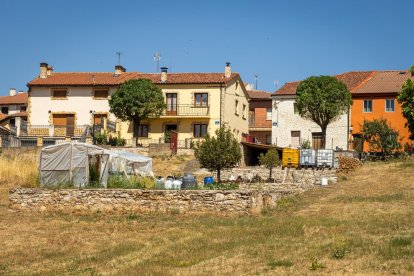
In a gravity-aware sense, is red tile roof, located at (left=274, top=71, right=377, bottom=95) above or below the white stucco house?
above

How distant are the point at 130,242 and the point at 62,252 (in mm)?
2059

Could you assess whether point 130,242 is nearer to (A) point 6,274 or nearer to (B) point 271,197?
(A) point 6,274

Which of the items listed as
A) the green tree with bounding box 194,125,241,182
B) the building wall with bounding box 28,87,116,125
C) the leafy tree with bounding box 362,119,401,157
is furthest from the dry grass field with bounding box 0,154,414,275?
the building wall with bounding box 28,87,116,125

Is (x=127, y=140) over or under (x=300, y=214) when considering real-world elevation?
over

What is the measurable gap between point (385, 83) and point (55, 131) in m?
29.1

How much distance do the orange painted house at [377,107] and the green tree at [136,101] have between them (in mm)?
16751

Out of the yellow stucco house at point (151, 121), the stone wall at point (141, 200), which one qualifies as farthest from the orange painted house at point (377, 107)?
the stone wall at point (141, 200)

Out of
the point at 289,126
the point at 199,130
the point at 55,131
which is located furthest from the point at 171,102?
the point at 289,126

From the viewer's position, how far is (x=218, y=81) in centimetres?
5412

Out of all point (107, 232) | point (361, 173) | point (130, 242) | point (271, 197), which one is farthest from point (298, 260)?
point (361, 173)

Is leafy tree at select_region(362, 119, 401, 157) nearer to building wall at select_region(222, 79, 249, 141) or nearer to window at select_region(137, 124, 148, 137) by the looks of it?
building wall at select_region(222, 79, 249, 141)

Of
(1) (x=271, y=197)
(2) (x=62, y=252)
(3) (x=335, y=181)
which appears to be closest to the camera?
(2) (x=62, y=252)

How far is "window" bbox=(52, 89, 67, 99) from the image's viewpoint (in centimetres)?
5703

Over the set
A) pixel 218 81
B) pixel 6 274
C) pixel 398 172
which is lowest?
pixel 6 274
